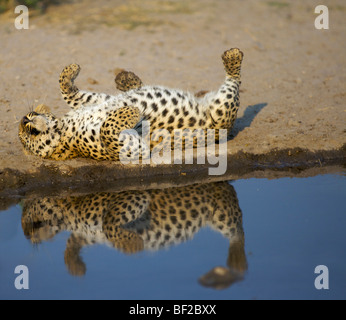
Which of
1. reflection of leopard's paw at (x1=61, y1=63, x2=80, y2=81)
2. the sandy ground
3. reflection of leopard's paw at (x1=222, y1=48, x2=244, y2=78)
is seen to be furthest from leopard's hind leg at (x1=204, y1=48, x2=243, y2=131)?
reflection of leopard's paw at (x1=61, y1=63, x2=80, y2=81)

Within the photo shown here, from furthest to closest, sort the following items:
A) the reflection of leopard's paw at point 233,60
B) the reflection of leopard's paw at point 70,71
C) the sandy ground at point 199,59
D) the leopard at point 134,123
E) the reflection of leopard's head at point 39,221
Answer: the sandy ground at point 199,59
the reflection of leopard's paw at point 233,60
the reflection of leopard's paw at point 70,71
the leopard at point 134,123
the reflection of leopard's head at point 39,221

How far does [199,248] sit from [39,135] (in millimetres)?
2992

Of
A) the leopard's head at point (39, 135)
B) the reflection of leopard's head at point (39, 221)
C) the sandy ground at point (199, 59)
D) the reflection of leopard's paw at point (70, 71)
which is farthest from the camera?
the sandy ground at point (199, 59)

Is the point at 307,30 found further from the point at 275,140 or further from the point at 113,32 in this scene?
the point at 275,140

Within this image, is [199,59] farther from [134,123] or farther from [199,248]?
[199,248]

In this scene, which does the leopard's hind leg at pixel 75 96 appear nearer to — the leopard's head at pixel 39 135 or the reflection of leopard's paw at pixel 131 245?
the leopard's head at pixel 39 135

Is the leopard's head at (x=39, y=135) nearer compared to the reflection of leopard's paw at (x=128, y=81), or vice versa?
the leopard's head at (x=39, y=135)

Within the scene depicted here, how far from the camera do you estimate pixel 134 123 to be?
754cm

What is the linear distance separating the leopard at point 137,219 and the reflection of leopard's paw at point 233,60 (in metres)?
1.86

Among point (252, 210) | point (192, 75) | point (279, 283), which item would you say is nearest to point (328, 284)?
point (279, 283)

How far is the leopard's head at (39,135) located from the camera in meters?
7.93

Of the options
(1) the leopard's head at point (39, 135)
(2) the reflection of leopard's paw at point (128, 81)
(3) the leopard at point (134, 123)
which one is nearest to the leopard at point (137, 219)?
(3) the leopard at point (134, 123)

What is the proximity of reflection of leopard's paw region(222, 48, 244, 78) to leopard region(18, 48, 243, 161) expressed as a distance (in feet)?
1.56

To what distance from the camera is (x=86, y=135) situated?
306 inches
